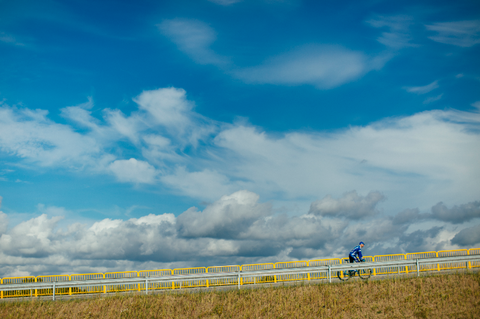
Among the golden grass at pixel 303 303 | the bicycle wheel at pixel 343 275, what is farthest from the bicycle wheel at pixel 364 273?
the golden grass at pixel 303 303

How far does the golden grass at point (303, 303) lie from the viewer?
50.1 feet

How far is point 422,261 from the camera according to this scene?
19500 millimetres

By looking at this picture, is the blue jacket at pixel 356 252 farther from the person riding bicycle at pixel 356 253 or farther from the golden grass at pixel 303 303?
the golden grass at pixel 303 303

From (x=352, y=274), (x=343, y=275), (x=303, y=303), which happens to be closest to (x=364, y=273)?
(x=352, y=274)

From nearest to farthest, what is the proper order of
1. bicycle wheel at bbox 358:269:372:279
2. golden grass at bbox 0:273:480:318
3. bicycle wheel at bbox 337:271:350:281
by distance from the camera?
1. golden grass at bbox 0:273:480:318
2. bicycle wheel at bbox 358:269:372:279
3. bicycle wheel at bbox 337:271:350:281

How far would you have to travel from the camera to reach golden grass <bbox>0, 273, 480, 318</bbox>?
1527 cm

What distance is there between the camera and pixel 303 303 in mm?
16125

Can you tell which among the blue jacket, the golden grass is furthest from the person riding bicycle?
the golden grass

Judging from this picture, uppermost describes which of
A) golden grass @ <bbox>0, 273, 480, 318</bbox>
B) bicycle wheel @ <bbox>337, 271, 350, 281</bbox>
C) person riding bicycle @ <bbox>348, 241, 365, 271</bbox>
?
person riding bicycle @ <bbox>348, 241, 365, 271</bbox>

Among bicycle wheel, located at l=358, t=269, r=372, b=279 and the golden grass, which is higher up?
bicycle wheel, located at l=358, t=269, r=372, b=279

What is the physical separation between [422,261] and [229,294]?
1077cm

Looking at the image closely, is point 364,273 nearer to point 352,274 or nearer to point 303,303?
point 352,274

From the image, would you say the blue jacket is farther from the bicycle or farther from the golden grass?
the golden grass

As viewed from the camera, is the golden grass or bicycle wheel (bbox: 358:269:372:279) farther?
bicycle wheel (bbox: 358:269:372:279)
